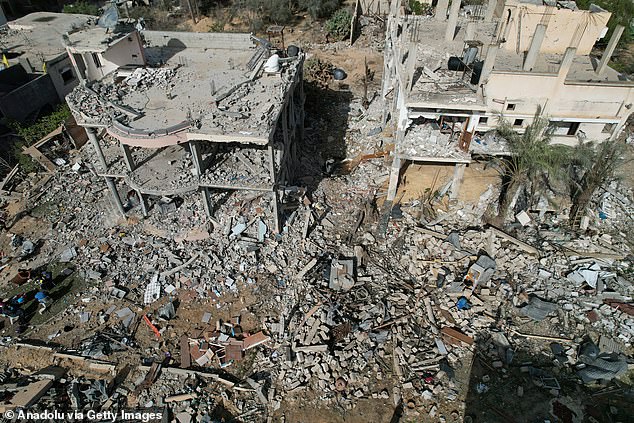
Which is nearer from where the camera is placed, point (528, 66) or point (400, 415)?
point (400, 415)

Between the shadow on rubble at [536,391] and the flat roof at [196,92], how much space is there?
44.1 ft

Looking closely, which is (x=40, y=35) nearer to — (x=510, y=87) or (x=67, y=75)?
(x=67, y=75)

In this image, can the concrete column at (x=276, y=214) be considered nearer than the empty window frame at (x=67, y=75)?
Yes

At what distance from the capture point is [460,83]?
68.6 ft

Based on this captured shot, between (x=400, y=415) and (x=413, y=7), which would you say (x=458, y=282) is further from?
(x=413, y=7)

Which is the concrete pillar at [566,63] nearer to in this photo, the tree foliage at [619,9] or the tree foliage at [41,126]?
the tree foliage at [619,9]

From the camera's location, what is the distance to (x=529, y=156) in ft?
66.1

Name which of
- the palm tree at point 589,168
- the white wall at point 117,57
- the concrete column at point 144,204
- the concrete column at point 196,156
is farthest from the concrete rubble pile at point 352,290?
the white wall at point 117,57

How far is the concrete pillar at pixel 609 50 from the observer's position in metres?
19.8

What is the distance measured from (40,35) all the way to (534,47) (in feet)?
118

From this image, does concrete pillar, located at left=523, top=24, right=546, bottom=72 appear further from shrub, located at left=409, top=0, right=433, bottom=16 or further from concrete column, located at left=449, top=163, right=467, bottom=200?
shrub, located at left=409, top=0, right=433, bottom=16

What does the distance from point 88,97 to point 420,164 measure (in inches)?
745

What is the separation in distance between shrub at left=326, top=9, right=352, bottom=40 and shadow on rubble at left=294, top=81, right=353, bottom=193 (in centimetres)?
868

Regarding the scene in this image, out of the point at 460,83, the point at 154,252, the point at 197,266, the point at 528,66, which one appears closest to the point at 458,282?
the point at 460,83
